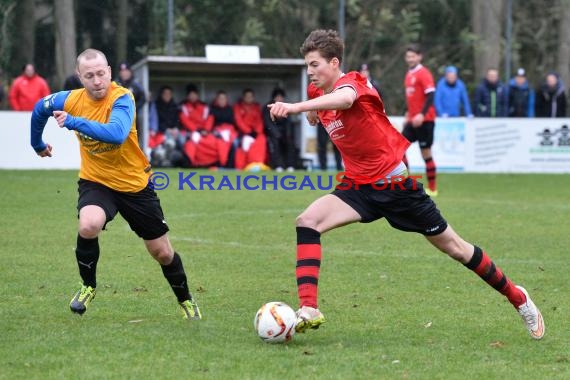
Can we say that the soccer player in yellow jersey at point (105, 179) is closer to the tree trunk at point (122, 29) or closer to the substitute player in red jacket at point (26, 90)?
the substitute player in red jacket at point (26, 90)

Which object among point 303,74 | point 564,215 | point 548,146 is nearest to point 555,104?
point 548,146

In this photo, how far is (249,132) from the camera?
834 inches

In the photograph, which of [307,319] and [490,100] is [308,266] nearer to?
[307,319]

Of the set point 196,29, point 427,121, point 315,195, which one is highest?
point 196,29

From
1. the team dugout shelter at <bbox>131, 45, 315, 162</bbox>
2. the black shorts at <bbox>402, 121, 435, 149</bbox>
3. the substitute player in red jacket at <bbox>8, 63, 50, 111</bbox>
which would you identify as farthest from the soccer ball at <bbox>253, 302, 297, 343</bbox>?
the team dugout shelter at <bbox>131, 45, 315, 162</bbox>

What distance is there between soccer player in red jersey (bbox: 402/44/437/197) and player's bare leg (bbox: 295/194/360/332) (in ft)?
30.4

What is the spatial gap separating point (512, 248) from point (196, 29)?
12776 millimetres

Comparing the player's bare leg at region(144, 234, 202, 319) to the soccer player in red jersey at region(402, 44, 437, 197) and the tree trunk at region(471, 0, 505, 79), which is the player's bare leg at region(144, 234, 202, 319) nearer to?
the soccer player in red jersey at region(402, 44, 437, 197)

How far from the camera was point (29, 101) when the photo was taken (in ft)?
63.6

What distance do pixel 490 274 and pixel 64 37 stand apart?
50.8 feet

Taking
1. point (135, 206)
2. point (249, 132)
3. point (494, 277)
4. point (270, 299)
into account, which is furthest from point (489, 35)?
point (135, 206)

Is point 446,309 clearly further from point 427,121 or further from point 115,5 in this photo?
point 115,5

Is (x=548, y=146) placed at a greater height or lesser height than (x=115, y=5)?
lesser

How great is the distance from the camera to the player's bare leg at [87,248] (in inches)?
249
